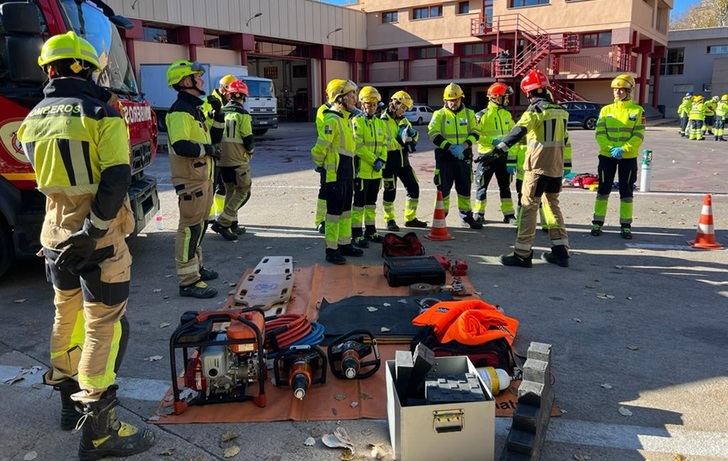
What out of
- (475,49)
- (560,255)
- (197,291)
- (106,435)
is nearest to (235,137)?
(197,291)

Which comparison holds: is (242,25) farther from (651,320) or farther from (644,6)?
(651,320)

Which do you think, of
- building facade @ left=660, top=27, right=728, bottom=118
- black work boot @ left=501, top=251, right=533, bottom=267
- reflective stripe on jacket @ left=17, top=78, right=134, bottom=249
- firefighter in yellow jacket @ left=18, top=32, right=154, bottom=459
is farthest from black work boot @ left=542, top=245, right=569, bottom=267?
building facade @ left=660, top=27, right=728, bottom=118

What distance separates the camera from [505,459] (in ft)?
9.78

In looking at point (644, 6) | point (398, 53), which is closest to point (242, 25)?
point (398, 53)

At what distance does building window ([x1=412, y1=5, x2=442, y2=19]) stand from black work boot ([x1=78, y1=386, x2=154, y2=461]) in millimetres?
43638

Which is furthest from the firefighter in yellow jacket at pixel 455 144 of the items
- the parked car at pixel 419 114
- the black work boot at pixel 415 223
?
the parked car at pixel 419 114

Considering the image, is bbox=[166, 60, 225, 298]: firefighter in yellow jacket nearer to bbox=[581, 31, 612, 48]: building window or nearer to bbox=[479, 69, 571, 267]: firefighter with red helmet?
bbox=[479, 69, 571, 267]: firefighter with red helmet

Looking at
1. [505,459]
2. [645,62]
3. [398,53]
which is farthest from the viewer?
[398,53]

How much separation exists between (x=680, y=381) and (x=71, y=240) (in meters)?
4.16

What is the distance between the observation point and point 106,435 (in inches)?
130

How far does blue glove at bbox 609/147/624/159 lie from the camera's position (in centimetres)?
808

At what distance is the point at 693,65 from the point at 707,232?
45874 mm

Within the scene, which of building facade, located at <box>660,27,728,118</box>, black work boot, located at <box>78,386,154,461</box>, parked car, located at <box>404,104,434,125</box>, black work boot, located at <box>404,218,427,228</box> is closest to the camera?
black work boot, located at <box>78,386,154,461</box>

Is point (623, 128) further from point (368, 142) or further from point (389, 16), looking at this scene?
point (389, 16)
